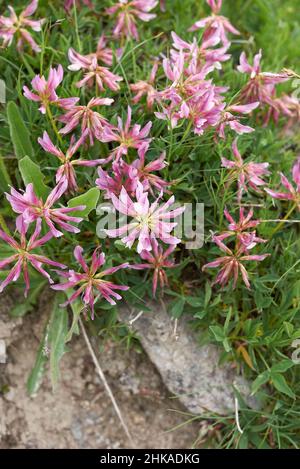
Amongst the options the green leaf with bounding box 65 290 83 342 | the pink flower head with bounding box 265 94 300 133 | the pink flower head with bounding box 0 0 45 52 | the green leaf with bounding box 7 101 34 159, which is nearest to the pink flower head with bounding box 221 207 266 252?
the green leaf with bounding box 65 290 83 342

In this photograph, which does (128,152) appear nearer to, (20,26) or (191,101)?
(191,101)

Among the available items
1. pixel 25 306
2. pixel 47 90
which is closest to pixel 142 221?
pixel 47 90

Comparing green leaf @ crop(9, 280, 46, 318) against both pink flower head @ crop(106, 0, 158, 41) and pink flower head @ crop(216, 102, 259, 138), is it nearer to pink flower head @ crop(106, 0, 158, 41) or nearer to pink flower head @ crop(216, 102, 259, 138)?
pink flower head @ crop(216, 102, 259, 138)

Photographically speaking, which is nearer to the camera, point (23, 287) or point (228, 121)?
point (228, 121)

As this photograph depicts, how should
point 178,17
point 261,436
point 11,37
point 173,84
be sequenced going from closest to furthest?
1. point 173,84
2. point 11,37
3. point 261,436
4. point 178,17

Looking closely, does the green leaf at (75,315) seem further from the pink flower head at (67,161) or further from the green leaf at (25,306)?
the pink flower head at (67,161)

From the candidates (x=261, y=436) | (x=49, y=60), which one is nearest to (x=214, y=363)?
(x=261, y=436)
